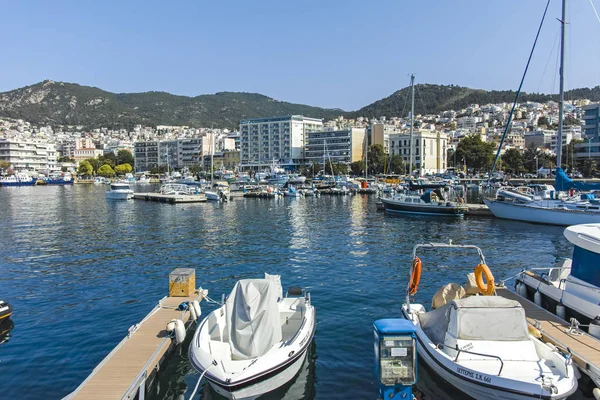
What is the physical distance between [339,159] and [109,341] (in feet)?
444

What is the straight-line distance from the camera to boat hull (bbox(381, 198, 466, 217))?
4428 centimetres

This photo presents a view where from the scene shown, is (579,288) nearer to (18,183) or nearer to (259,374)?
(259,374)

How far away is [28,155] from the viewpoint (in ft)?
502

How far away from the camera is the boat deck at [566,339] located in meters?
9.15

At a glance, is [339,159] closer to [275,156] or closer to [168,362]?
[275,156]

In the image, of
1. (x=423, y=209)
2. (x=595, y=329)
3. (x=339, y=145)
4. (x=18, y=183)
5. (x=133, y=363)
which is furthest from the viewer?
(x=339, y=145)

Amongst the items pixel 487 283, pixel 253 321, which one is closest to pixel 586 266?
pixel 487 283

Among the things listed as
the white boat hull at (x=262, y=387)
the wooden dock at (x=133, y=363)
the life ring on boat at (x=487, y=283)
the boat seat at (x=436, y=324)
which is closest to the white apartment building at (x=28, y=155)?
the wooden dock at (x=133, y=363)

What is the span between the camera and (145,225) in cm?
3953

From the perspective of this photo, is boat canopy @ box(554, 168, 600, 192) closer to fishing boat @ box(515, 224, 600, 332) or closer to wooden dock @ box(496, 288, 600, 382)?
fishing boat @ box(515, 224, 600, 332)

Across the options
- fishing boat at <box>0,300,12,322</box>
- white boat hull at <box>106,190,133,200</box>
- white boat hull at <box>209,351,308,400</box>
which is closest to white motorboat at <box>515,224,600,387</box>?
white boat hull at <box>209,351,308,400</box>

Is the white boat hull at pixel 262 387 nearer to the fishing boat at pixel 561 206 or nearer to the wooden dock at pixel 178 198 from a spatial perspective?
the fishing boat at pixel 561 206

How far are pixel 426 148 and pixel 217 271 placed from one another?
12264 centimetres

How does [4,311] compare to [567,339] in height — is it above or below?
below
